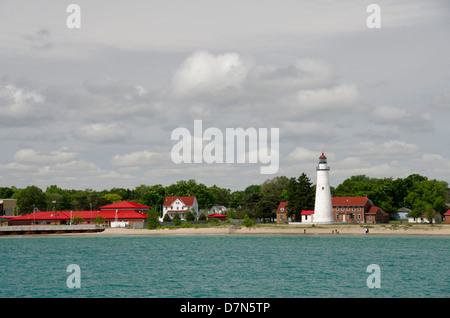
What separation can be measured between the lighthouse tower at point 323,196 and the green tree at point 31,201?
262ft

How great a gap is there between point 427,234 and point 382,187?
1592 inches

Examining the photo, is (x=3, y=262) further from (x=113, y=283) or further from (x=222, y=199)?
(x=222, y=199)

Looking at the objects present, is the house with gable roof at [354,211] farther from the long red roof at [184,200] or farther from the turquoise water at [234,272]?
the turquoise water at [234,272]

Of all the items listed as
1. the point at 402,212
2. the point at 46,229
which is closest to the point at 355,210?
the point at 402,212

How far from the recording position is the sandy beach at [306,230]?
95875mm

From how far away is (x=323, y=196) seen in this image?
103062 millimetres

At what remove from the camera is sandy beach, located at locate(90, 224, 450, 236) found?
315 ft

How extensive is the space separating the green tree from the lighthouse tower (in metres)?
79.8

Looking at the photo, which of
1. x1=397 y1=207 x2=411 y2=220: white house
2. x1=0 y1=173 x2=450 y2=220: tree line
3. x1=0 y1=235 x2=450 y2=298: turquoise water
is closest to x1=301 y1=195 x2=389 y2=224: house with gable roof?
x1=0 y1=173 x2=450 y2=220: tree line

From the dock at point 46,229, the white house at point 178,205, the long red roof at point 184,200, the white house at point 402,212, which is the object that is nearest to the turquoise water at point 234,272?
the dock at point 46,229

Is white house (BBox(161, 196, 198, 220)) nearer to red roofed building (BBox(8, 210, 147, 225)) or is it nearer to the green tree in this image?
red roofed building (BBox(8, 210, 147, 225))

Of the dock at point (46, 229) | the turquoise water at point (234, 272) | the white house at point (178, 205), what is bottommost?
the turquoise water at point (234, 272)
